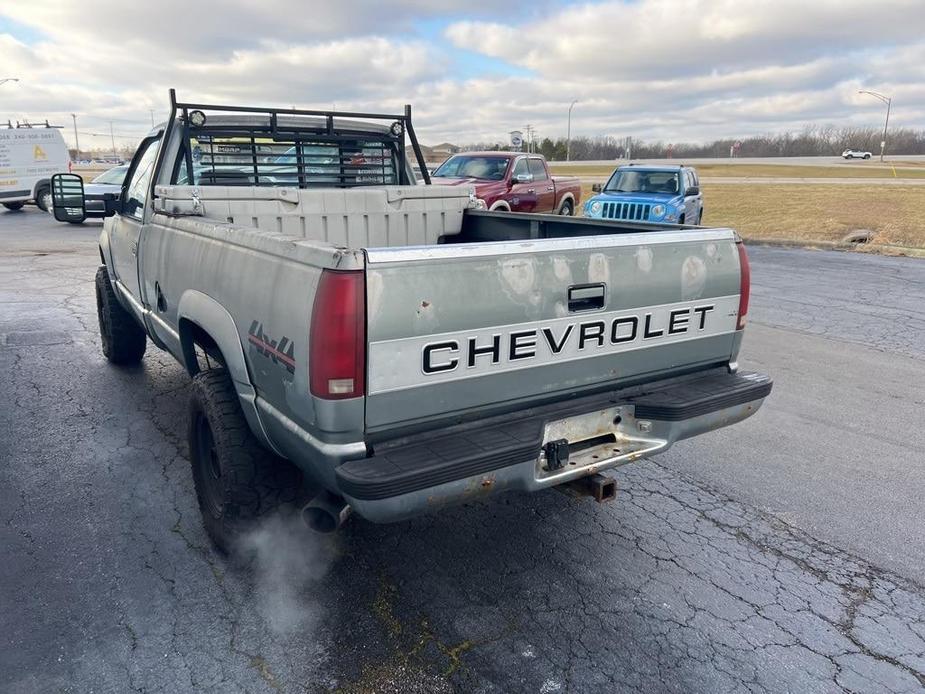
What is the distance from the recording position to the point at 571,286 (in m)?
2.72

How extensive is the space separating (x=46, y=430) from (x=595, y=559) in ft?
12.6

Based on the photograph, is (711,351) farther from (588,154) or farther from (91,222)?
(588,154)

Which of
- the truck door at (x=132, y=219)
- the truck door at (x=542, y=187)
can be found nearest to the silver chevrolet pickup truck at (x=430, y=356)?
the truck door at (x=132, y=219)

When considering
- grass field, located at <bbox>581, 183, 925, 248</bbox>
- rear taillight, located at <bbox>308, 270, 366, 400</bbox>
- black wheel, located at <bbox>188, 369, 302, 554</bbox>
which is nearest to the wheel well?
black wheel, located at <bbox>188, 369, 302, 554</bbox>

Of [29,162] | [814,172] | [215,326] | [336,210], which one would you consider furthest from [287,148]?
[814,172]

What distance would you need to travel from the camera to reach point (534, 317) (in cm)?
267

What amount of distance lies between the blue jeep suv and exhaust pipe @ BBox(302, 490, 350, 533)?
1131 centimetres

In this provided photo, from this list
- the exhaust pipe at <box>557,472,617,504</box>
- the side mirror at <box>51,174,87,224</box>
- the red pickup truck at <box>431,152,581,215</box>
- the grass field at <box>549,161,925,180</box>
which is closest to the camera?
the exhaust pipe at <box>557,472,617,504</box>

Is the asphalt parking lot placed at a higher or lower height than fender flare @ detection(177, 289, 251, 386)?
lower

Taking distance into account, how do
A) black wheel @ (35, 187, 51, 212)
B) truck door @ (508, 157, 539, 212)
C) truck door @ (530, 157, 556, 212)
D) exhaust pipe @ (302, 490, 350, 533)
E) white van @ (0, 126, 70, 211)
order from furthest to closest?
black wheel @ (35, 187, 51, 212), white van @ (0, 126, 70, 211), truck door @ (530, 157, 556, 212), truck door @ (508, 157, 539, 212), exhaust pipe @ (302, 490, 350, 533)

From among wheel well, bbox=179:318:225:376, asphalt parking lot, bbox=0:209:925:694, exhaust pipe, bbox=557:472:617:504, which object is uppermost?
wheel well, bbox=179:318:225:376

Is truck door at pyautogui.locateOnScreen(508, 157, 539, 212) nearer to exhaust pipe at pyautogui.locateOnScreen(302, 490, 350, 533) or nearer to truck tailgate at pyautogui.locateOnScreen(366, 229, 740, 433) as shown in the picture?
truck tailgate at pyautogui.locateOnScreen(366, 229, 740, 433)

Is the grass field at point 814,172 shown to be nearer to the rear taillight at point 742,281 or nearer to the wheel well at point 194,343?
the rear taillight at point 742,281

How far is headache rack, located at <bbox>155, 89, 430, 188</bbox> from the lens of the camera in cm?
446
